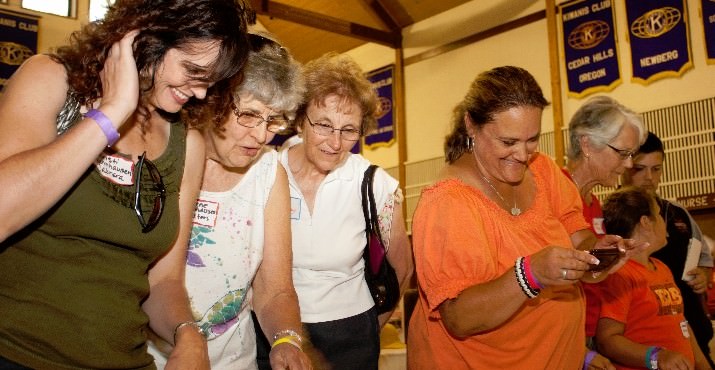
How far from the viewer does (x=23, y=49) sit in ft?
32.9

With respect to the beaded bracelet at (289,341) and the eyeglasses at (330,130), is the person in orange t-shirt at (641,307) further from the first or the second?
the beaded bracelet at (289,341)

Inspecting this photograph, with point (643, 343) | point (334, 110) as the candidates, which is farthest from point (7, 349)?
point (643, 343)

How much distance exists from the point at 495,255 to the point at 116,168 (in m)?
1.21

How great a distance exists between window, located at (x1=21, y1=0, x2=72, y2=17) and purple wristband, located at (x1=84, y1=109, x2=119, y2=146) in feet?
34.5

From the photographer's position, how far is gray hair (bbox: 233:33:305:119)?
205 cm

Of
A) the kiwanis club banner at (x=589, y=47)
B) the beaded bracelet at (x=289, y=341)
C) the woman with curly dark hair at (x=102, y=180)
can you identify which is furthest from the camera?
the kiwanis club banner at (x=589, y=47)

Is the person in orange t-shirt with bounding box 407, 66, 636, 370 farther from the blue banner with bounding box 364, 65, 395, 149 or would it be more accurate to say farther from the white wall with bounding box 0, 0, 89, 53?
the blue banner with bounding box 364, 65, 395, 149

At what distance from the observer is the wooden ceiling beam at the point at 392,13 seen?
1198 centimetres

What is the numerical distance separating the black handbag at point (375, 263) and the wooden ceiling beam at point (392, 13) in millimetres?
9829

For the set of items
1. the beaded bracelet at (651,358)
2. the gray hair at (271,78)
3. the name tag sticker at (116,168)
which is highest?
the gray hair at (271,78)

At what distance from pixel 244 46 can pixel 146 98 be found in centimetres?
27

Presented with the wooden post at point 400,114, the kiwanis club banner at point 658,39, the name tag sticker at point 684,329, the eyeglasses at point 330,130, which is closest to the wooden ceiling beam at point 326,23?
the wooden post at point 400,114

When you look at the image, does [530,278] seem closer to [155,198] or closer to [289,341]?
[289,341]

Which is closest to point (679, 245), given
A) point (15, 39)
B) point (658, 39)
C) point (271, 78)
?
point (271, 78)
